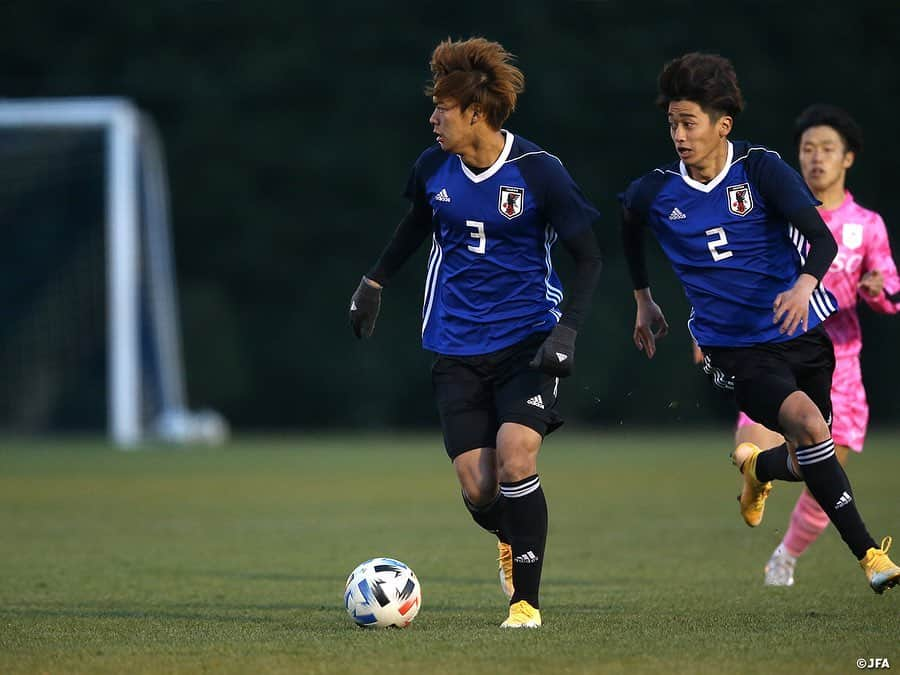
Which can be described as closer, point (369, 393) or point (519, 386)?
point (519, 386)

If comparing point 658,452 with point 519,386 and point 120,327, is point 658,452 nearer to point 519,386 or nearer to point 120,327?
point 120,327

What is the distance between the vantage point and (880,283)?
701 cm

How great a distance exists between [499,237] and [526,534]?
116 cm

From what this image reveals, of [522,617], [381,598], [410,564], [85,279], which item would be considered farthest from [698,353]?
[85,279]

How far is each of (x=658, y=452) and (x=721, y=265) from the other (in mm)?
14039

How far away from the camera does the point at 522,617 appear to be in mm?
5789

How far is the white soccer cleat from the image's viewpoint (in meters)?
7.52

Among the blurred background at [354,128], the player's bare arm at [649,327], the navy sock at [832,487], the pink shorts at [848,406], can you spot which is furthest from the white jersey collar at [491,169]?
the blurred background at [354,128]

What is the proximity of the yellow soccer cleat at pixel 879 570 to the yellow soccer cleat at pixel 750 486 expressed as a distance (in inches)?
38.2

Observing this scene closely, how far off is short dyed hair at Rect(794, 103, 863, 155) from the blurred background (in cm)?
1967

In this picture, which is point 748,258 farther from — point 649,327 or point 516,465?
point 516,465

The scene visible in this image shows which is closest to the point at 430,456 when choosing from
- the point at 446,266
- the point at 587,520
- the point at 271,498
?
the point at 271,498

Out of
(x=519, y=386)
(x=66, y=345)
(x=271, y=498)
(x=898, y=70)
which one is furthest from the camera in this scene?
(x=898, y=70)

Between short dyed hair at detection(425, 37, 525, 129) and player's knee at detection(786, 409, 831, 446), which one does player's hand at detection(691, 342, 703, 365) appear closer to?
player's knee at detection(786, 409, 831, 446)
